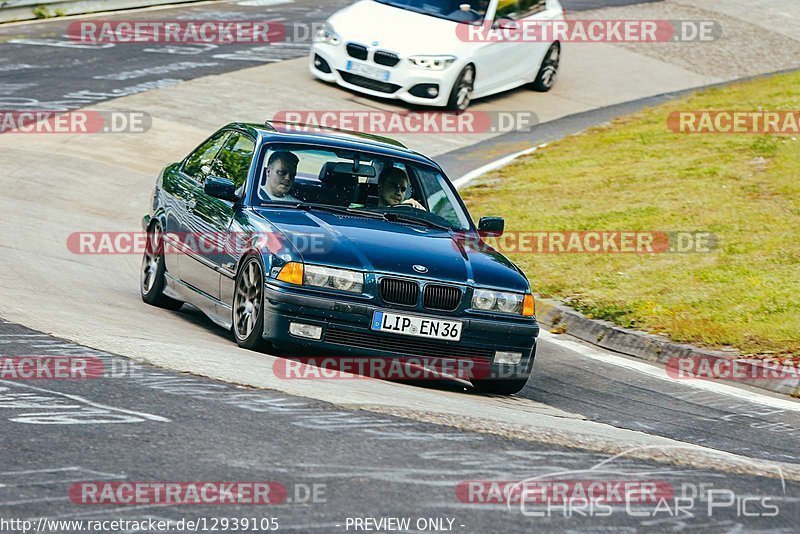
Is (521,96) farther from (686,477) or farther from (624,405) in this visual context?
(686,477)

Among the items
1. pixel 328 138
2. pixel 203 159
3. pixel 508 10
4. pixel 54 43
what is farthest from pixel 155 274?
pixel 54 43

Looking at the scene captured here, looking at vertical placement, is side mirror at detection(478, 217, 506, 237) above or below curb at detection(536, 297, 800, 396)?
above

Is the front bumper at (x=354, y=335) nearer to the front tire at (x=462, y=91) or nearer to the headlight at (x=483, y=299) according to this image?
the headlight at (x=483, y=299)

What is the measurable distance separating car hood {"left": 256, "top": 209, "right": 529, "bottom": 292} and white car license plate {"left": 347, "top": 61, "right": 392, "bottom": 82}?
38.9ft

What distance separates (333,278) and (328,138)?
1965 millimetres

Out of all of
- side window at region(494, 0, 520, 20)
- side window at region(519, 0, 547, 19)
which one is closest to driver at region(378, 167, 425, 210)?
side window at region(494, 0, 520, 20)

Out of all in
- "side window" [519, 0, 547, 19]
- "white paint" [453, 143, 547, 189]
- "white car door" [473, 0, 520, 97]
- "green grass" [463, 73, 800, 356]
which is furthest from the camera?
"side window" [519, 0, 547, 19]

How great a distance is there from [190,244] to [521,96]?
14.1m

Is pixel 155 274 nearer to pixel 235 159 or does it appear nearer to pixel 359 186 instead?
pixel 235 159

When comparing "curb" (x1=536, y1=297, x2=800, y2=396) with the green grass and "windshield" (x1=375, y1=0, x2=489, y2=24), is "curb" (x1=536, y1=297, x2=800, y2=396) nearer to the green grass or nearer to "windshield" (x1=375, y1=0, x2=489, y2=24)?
the green grass

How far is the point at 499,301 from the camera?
29.4ft

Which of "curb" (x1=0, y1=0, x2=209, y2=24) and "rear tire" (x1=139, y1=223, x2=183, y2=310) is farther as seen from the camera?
"curb" (x1=0, y1=0, x2=209, y2=24)

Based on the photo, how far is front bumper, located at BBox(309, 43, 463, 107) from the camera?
830 inches

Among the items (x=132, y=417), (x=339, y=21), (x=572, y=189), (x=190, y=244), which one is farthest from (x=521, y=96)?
(x=132, y=417)
